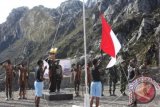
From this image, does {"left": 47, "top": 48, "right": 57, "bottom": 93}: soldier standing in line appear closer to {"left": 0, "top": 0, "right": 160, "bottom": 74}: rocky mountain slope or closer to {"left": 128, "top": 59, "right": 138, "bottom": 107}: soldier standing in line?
{"left": 128, "top": 59, "right": 138, "bottom": 107}: soldier standing in line

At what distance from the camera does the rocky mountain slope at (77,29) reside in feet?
266

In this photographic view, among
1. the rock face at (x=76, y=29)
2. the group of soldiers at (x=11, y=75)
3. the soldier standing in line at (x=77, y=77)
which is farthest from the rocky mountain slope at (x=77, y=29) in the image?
the group of soldiers at (x=11, y=75)

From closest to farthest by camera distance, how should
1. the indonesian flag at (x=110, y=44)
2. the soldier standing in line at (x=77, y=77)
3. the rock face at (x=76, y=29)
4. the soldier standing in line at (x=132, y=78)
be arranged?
1. the indonesian flag at (x=110, y=44)
2. the soldier standing in line at (x=132, y=78)
3. the soldier standing in line at (x=77, y=77)
4. the rock face at (x=76, y=29)

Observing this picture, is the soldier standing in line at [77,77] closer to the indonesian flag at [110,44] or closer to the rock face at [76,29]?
the indonesian flag at [110,44]

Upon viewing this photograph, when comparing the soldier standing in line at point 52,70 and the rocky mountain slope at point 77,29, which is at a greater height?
the rocky mountain slope at point 77,29

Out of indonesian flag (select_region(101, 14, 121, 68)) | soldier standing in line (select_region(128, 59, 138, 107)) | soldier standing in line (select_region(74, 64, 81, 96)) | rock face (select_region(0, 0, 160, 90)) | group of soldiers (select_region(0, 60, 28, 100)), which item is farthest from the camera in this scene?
rock face (select_region(0, 0, 160, 90))

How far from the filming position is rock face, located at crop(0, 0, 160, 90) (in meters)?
81.7

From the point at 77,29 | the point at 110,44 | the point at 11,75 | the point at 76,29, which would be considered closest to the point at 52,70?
the point at 11,75

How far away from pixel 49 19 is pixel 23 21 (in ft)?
82.6

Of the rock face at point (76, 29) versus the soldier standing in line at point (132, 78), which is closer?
the soldier standing in line at point (132, 78)

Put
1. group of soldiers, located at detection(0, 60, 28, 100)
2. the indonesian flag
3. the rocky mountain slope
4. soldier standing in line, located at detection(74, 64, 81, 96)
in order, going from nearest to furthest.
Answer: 1. the indonesian flag
2. group of soldiers, located at detection(0, 60, 28, 100)
3. soldier standing in line, located at detection(74, 64, 81, 96)
4. the rocky mountain slope

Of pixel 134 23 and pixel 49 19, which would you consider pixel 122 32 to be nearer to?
pixel 134 23

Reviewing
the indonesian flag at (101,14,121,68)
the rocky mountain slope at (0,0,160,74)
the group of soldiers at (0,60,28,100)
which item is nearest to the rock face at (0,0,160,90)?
the rocky mountain slope at (0,0,160,74)

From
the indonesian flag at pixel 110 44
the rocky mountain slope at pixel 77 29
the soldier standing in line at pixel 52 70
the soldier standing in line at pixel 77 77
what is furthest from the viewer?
the rocky mountain slope at pixel 77 29
